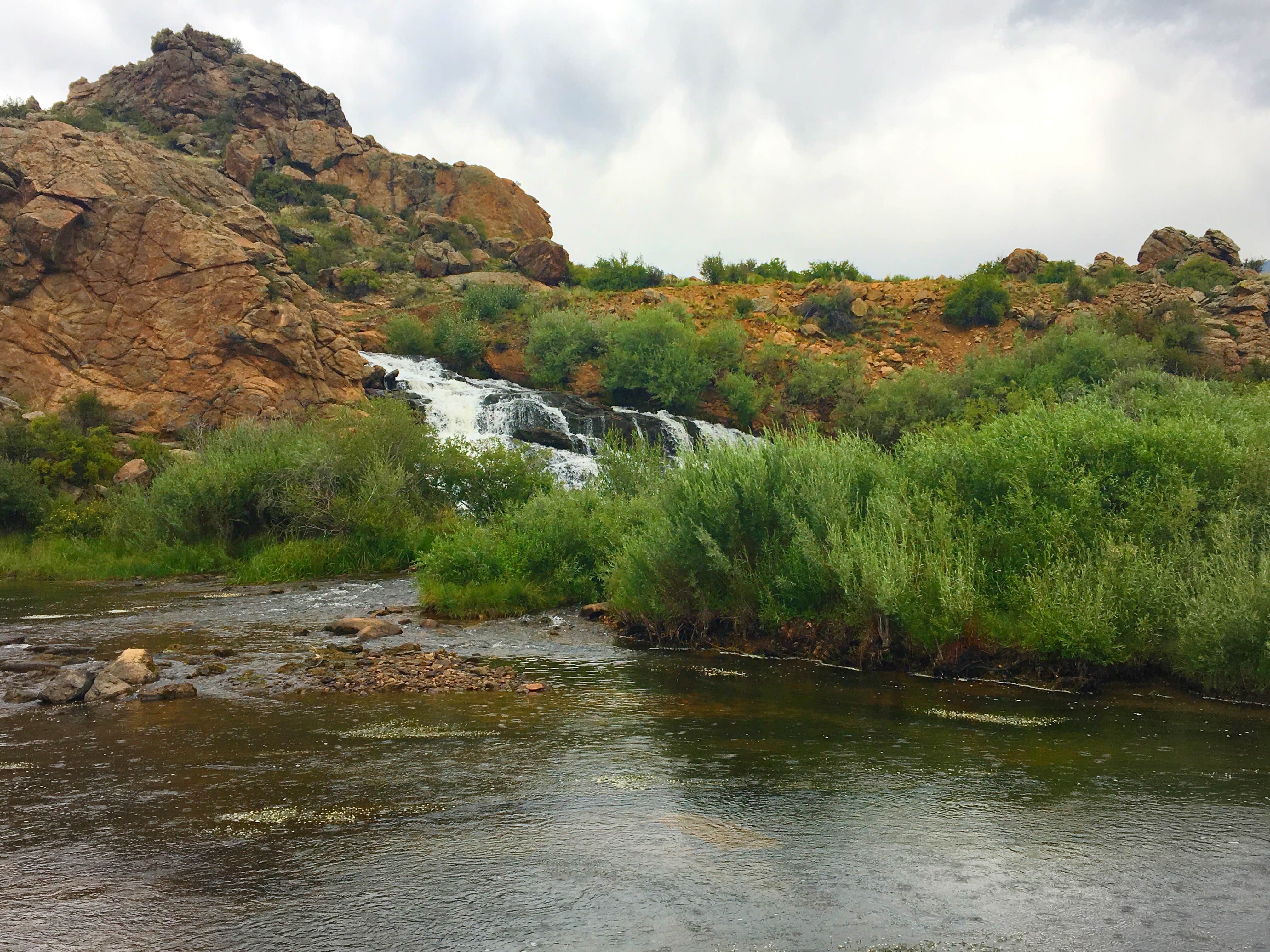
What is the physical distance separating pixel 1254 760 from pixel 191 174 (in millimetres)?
50260

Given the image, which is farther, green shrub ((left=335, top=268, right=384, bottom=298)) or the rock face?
green shrub ((left=335, top=268, right=384, bottom=298))

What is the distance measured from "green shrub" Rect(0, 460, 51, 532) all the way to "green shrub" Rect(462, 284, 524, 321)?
79.6 ft

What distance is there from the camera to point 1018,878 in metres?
5.73

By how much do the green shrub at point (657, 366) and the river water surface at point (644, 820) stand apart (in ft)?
102

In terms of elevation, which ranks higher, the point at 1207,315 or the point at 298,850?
the point at 1207,315

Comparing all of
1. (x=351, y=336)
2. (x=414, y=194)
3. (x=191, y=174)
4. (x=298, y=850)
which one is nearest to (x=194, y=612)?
(x=298, y=850)

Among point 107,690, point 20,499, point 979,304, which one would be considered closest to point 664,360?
point 979,304

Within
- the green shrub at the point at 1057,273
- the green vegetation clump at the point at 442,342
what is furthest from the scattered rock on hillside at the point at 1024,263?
the green vegetation clump at the point at 442,342

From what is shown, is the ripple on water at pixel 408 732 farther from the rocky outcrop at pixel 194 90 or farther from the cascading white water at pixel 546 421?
the rocky outcrop at pixel 194 90

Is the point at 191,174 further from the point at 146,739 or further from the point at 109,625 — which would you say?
the point at 146,739

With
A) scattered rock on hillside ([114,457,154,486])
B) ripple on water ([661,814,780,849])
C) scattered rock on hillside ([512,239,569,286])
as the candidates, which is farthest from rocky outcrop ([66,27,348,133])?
ripple on water ([661,814,780,849])

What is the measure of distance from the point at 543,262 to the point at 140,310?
1176 inches

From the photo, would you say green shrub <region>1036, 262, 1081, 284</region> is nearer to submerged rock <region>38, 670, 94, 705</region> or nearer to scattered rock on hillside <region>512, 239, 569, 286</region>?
scattered rock on hillside <region>512, 239, 569, 286</region>

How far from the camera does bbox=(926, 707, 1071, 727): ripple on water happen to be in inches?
362
